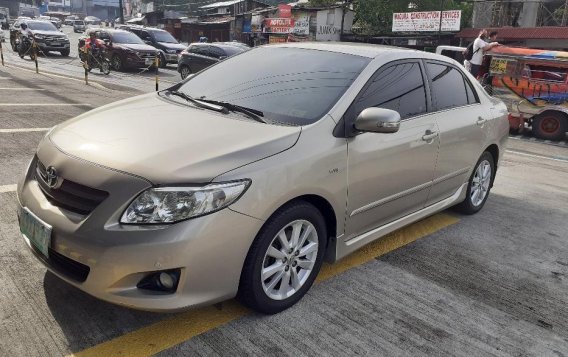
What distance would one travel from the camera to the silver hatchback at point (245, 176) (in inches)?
96.7

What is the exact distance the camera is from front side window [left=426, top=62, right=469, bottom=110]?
13.8ft

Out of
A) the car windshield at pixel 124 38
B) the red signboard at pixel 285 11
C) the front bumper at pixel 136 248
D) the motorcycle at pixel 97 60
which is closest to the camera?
the front bumper at pixel 136 248

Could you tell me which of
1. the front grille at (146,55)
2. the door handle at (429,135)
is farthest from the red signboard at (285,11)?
the door handle at (429,135)

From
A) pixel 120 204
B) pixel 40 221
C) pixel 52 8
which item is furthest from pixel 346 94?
pixel 52 8

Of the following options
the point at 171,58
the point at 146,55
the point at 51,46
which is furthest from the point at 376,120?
the point at 51,46

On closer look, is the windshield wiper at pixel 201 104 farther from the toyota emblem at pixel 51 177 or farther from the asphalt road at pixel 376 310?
the asphalt road at pixel 376 310

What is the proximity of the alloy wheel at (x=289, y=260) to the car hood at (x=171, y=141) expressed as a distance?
51 centimetres

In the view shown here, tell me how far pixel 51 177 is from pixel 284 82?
1.69 metres

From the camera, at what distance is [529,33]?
76.2 ft

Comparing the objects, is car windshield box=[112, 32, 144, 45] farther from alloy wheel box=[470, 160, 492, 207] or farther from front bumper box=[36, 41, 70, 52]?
alloy wheel box=[470, 160, 492, 207]

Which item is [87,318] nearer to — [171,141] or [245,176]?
[171,141]

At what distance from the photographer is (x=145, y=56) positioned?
19.4 meters

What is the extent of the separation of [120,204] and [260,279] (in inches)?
34.4

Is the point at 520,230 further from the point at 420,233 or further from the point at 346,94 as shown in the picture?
the point at 346,94
